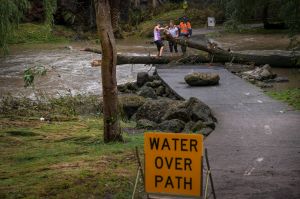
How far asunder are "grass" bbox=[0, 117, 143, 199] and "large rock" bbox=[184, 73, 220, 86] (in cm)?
692

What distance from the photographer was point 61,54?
121 ft

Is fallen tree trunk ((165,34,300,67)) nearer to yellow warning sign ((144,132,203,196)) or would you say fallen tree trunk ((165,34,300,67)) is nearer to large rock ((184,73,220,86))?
large rock ((184,73,220,86))

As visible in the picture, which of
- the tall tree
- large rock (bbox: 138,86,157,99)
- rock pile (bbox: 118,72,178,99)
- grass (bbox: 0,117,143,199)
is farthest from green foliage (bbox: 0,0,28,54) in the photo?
the tall tree

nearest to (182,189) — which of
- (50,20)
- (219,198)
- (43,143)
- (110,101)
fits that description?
(219,198)

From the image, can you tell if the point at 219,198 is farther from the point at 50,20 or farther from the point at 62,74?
the point at 62,74

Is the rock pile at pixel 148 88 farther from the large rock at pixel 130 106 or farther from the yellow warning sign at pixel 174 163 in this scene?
the yellow warning sign at pixel 174 163

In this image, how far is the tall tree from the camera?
1177 centimetres

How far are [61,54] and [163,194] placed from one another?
30740 millimetres

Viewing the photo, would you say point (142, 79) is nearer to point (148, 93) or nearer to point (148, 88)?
point (148, 88)

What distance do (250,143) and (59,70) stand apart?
18795 millimetres

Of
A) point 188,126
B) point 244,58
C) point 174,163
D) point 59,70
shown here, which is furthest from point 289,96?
point 59,70

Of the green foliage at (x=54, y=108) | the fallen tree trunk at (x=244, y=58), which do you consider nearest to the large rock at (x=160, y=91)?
the green foliage at (x=54, y=108)

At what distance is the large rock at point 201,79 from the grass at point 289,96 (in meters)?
2.25

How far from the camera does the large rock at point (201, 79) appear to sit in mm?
20875
